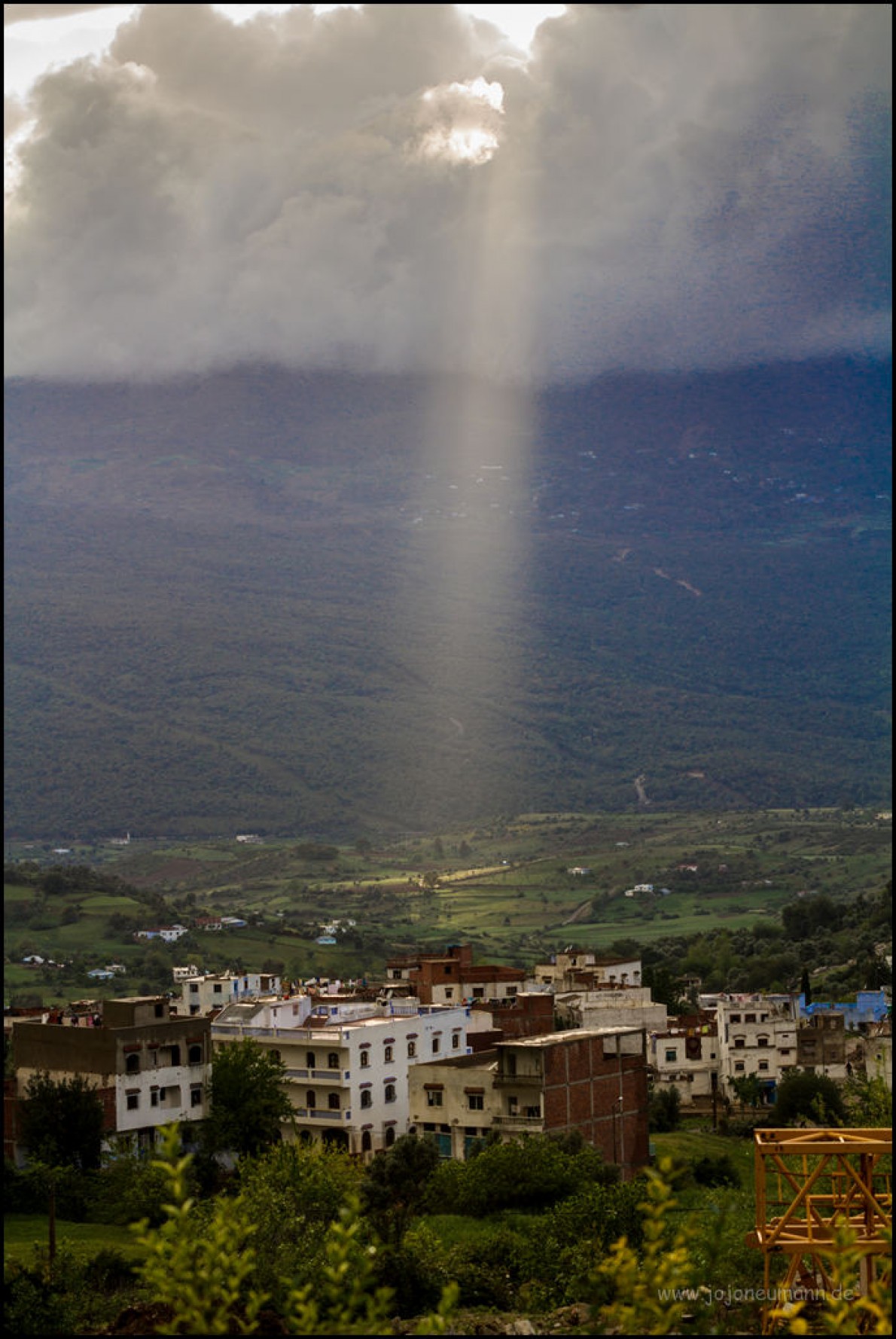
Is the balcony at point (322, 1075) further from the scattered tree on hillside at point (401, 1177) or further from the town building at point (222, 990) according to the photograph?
the town building at point (222, 990)

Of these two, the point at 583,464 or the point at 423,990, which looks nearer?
the point at 423,990

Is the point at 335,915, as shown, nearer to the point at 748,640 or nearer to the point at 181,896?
the point at 181,896

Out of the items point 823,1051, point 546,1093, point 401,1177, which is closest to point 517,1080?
point 546,1093

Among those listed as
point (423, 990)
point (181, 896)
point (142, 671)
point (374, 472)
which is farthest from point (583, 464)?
point (423, 990)

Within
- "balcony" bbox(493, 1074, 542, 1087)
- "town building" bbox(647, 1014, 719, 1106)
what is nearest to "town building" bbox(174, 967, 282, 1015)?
"town building" bbox(647, 1014, 719, 1106)

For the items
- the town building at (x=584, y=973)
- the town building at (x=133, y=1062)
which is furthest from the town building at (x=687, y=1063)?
the town building at (x=133, y=1062)

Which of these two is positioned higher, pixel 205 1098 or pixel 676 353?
pixel 676 353

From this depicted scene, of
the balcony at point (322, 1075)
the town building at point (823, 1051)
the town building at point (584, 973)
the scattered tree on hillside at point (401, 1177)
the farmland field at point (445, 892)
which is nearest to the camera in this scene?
the scattered tree on hillside at point (401, 1177)

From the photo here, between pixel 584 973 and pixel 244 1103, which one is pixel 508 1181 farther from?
pixel 584 973
